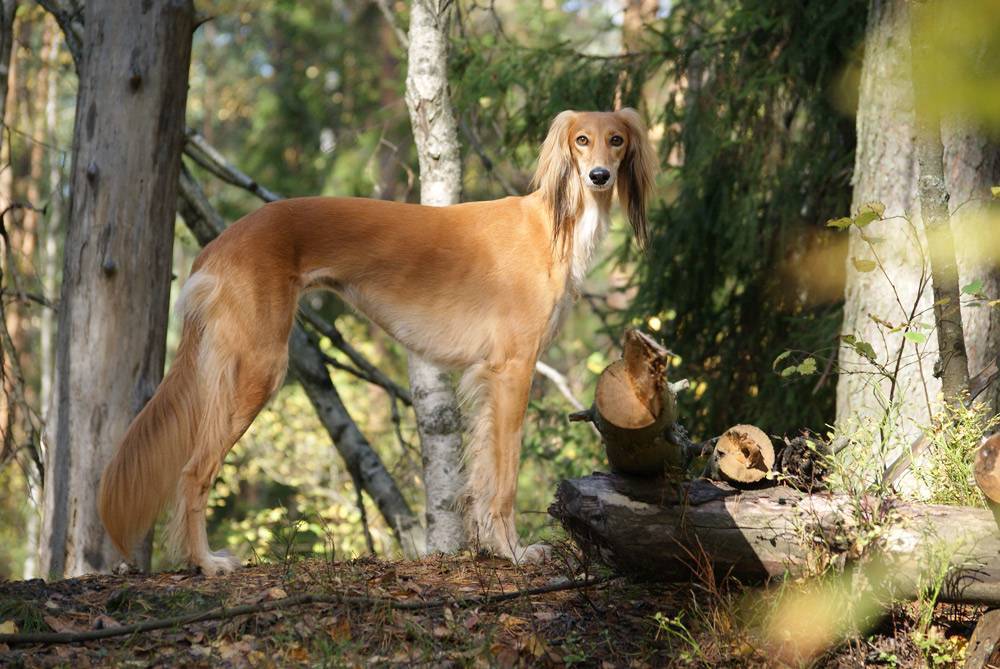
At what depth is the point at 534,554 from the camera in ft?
16.9

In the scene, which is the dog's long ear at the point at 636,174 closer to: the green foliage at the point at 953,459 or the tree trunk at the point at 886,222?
the tree trunk at the point at 886,222

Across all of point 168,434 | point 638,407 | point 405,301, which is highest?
point 405,301

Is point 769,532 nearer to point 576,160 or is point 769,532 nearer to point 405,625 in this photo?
point 405,625

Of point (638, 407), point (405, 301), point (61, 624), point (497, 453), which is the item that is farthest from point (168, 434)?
point (638, 407)

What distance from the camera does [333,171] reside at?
17.8 meters

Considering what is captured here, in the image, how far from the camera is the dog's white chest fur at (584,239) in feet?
18.1

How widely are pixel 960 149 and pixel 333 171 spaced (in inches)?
526

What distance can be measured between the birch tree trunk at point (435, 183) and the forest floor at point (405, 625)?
7.38 ft

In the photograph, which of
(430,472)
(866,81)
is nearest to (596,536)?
(430,472)

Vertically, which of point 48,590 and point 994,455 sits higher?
point 994,455

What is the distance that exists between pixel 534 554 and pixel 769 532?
150 cm

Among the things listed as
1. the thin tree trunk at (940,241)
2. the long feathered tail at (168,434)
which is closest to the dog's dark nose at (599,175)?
the thin tree trunk at (940,241)

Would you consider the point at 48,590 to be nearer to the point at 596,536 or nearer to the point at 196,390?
the point at 196,390

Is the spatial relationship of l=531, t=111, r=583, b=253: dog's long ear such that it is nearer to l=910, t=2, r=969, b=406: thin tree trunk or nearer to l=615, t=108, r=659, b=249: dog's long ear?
l=615, t=108, r=659, b=249: dog's long ear
